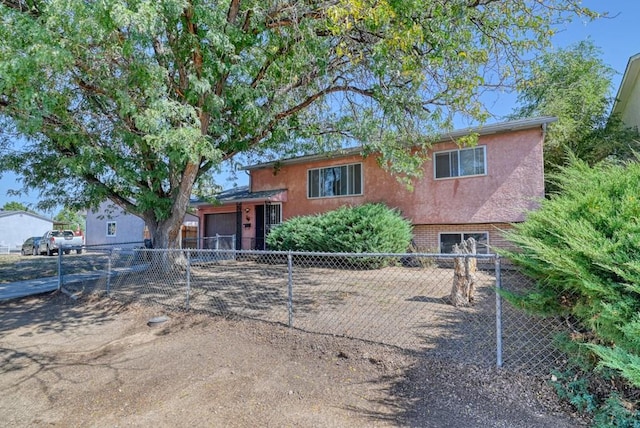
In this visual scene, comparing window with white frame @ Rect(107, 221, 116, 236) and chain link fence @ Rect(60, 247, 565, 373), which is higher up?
window with white frame @ Rect(107, 221, 116, 236)

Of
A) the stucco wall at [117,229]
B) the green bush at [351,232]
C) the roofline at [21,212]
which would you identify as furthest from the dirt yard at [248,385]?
the roofline at [21,212]

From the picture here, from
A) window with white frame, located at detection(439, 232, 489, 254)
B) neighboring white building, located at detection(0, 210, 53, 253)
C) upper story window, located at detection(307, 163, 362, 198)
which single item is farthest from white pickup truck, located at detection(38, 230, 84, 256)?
window with white frame, located at detection(439, 232, 489, 254)

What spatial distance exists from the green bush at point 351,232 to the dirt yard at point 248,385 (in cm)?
642

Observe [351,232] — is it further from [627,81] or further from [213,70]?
[627,81]

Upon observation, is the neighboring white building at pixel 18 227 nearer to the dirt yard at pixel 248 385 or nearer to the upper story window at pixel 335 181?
the upper story window at pixel 335 181

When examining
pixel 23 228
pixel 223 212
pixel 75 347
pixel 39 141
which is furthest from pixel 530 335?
pixel 23 228

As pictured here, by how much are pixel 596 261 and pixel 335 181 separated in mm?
12707

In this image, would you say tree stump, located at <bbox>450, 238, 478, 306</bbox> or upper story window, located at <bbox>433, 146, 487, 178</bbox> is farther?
upper story window, located at <bbox>433, 146, 487, 178</bbox>

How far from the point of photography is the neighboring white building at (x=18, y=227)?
34531mm

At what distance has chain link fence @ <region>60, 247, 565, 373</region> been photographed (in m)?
4.35

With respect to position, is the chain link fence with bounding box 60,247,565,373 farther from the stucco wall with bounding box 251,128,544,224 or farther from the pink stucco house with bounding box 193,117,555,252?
the stucco wall with bounding box 251,128,544,224

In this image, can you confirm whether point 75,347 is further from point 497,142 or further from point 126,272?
point 497,142

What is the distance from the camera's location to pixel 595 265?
9.90 ft

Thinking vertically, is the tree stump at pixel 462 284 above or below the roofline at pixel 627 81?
below
